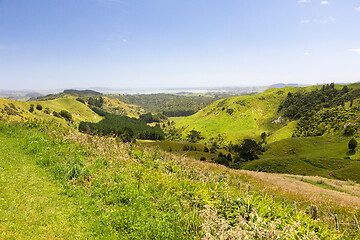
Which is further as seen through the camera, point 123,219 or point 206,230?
point 123,219

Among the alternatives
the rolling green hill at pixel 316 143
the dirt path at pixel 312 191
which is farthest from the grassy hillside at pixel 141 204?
the rolling green hill at pixel 316 143

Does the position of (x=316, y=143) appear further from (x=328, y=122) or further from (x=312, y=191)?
(x=312, y=191)

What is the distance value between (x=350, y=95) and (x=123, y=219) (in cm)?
25499

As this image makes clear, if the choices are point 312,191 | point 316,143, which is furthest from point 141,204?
point 316,143

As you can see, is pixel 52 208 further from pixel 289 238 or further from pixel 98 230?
pixel 289 238

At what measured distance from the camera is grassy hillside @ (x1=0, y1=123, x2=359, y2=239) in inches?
187

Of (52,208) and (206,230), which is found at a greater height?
(206,230)

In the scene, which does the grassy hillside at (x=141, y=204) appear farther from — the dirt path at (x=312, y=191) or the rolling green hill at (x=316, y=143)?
the rolling green hill at (x=316, y=143)

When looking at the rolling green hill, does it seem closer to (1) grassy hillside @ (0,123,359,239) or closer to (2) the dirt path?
(2) the dirt path

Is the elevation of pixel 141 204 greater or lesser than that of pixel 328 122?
greater

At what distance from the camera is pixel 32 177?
8.20m

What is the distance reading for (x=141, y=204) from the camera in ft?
22.1

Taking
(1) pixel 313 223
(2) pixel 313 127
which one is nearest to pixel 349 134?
(2) pixel 313 127

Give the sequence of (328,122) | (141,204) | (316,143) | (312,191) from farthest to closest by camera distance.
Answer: (328,122)
(316,143)
(312,191)
(141,204)
